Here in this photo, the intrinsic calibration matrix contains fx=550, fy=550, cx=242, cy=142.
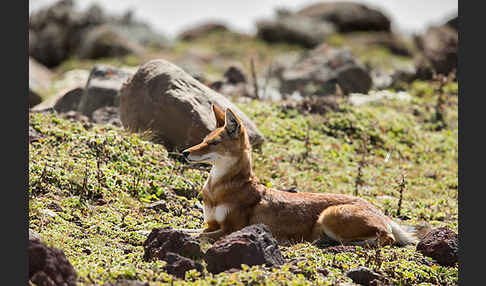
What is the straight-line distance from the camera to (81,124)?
39.6ft

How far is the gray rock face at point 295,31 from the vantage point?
35.4m

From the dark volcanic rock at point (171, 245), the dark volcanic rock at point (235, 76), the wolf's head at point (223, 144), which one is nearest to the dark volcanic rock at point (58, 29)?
the dark volcanic rock at point (235, 76)

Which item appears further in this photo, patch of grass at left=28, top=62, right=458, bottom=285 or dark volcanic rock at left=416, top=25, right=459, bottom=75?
dark volcanic rock at left=416, top=25, right=459, bottom=75

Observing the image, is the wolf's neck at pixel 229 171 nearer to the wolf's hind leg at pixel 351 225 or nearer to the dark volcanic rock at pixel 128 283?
the wolf's hind leg at pixel 351 225

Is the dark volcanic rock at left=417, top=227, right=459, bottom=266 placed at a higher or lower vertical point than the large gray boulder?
lower

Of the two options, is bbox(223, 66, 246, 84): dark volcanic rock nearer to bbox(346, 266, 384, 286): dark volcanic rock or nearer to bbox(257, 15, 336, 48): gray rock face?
bbox(346, 266, 384, 286): dark volcanic rock

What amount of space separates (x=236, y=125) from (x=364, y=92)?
41.8ft

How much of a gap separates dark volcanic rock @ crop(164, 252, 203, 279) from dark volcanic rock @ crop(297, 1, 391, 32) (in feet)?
111

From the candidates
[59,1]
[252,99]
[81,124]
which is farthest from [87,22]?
[81,124]

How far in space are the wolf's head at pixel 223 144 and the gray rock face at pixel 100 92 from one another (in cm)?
742

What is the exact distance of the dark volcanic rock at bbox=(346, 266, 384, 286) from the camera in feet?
22.8

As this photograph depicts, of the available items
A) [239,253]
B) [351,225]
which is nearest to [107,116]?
[351,225]

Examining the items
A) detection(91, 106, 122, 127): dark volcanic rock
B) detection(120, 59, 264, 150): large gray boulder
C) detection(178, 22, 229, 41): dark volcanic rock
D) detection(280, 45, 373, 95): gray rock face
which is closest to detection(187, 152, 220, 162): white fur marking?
detection(120, 59, 264, 150): large gray boulder

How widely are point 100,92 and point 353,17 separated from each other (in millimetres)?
27722
